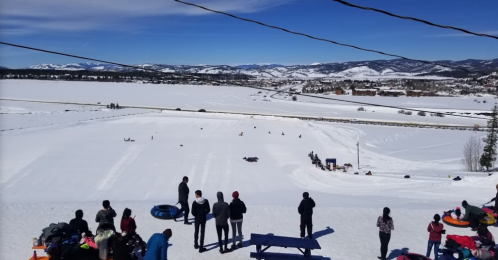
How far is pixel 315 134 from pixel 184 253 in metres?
38.3

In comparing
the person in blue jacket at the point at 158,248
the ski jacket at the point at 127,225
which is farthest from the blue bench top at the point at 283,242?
the ski jacket at the point at 127,225

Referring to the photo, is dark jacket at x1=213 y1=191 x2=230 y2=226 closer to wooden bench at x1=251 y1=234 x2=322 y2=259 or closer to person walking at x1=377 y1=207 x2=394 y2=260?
wooden bench at x1=251 y1=234 x2=322 y2=259

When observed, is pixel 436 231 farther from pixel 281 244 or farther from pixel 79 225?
pixel 79 225

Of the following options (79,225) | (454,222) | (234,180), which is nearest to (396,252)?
(454,222)

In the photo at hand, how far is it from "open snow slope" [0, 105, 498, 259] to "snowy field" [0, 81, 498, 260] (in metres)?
0.05

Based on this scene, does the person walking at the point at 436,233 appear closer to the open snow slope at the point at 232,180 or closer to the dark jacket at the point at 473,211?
the open snow slope at the point at 232,180

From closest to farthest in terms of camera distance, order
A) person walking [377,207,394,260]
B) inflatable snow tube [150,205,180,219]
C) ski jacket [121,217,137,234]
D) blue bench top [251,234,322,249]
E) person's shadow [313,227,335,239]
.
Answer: blue bench top [251,234,322,249] → ski jacket [121,217,137,234] → person walking [377,207,394,260] → person's shadow [313,227,335,239] → inflatable snow tube [150,205,180,219]

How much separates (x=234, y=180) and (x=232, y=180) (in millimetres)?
112

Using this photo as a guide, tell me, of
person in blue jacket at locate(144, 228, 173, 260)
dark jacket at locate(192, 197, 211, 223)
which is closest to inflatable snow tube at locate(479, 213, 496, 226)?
dark jacket at locate(192, 197, 211, 223)

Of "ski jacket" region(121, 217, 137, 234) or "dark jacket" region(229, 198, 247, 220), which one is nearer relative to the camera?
"ski jacket" region(121, 217, 137, 234)

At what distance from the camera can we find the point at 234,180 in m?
21.1

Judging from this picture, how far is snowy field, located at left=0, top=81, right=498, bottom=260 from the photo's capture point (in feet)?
30.8

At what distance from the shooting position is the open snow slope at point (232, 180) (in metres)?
9.43

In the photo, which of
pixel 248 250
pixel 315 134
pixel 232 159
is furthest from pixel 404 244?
pixel 315 134
